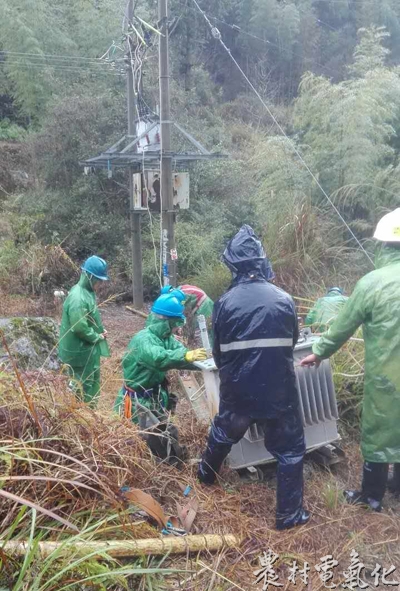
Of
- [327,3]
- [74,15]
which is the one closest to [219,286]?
[74,15]

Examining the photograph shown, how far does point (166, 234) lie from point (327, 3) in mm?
23783

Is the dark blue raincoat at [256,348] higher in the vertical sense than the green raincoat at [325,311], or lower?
higher

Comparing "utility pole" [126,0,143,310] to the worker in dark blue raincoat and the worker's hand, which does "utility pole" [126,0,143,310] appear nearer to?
the worker's hand

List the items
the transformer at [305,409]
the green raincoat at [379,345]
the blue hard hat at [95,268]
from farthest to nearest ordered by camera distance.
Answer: the blue hard hat at [95,268] < the transformer at [305,409] < the green raincoat at [379,345]

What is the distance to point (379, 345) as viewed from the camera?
10.8ft

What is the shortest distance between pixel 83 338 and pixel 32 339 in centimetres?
158

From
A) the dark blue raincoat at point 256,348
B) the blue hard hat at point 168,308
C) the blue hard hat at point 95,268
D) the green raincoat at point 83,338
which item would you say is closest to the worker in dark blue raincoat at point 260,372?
the dark blue raincoat at point 256,348

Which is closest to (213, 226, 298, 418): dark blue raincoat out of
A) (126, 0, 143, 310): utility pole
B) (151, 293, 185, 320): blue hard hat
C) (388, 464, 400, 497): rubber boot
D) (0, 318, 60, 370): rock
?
(151, 293, 185, 320): blue hard hat

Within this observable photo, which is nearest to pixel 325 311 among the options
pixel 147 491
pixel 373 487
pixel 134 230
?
pixel 373 487

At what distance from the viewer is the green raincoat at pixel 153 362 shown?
3678 mm

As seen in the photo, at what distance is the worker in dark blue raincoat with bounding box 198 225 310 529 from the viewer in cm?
307

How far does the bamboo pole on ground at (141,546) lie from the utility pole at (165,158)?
5195mm

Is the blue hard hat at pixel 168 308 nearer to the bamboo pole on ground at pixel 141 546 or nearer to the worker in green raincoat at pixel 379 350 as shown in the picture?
→ the worker in green raincoat at pixel 379 350

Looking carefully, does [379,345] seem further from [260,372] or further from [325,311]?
[325,311]
